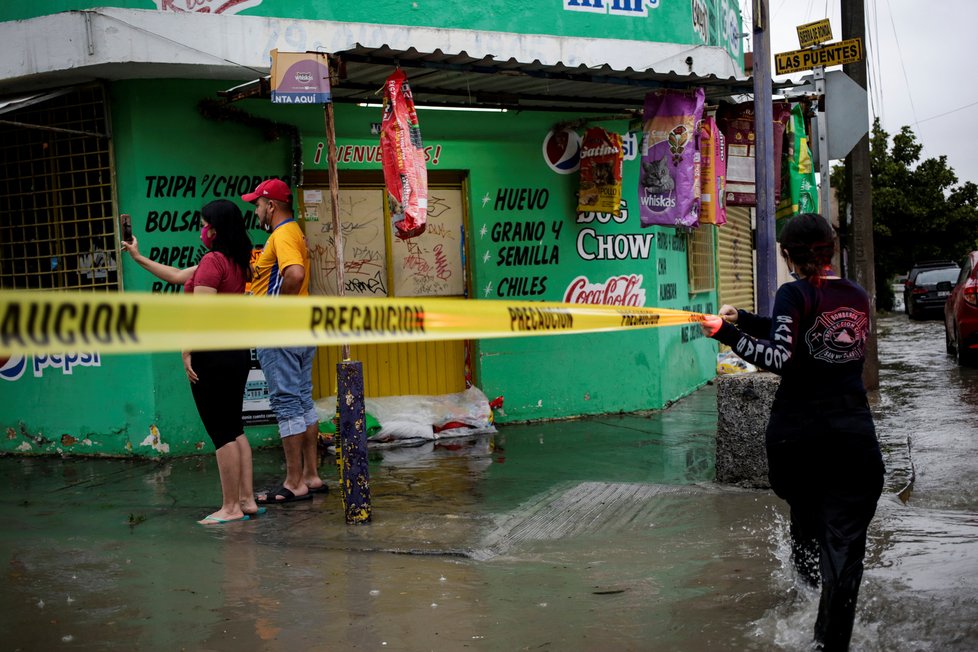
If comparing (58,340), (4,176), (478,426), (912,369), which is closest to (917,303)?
(912,369)

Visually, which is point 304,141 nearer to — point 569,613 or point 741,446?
point 741,446

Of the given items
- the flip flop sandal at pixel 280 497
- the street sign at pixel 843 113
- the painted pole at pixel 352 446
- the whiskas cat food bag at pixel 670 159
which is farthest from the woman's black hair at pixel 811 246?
the whiskas cat food bag at pixel 670 159

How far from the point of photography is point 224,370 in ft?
19.5

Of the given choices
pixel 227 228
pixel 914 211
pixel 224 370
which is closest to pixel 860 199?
pixel 227 228

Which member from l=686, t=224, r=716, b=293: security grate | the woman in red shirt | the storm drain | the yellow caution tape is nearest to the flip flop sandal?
the woman in red shirt

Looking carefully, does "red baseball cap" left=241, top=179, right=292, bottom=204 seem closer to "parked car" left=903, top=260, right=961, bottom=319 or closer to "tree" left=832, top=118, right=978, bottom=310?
"parked car" left=903, top=260, right=961, bottom=319

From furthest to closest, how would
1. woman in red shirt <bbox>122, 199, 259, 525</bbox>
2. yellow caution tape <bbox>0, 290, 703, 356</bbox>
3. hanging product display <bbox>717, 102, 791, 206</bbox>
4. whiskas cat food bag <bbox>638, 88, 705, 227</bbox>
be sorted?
hanging product display <bbox>717, 102, 791, 206</bbox>
whiskas cat food bag <bbox>638, 88, 705, 227</bbox>
woman in red shirt <bbox>122, 199, 259, 525</bbox>
yellow caution tape <bbox>0, 290, 703, 356</bbox>

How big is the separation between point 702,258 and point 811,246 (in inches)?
371

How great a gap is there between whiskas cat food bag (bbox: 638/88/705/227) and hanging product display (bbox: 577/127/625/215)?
837mm

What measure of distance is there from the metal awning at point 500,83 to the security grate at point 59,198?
1459mm

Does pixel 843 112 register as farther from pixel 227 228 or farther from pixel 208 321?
pixel 208 321

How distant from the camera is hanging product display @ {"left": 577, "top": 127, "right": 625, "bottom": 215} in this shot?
973 centimetres

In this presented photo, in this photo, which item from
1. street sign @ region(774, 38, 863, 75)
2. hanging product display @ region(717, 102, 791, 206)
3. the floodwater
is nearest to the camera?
the floodwater

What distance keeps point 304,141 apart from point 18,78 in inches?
92.4
